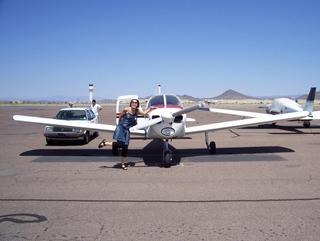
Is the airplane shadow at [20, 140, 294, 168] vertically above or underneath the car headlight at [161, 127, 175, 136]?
underneath

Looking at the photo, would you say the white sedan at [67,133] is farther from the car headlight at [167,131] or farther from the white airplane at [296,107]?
the white airplane at [296,107]

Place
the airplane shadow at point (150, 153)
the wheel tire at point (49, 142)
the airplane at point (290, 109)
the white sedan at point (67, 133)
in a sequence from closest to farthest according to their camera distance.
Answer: the airplane shadow at point (150, 153), the white sedan at point (67, 133), the wheel tire at point (49, 142), the airplane at point (290, 109)

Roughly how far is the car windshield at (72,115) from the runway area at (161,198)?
16.9ft

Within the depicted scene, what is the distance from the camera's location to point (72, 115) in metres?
17.4

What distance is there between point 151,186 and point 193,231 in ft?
9.22

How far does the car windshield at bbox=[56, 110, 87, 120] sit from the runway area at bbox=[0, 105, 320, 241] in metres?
5.16

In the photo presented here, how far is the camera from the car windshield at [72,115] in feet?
56.0

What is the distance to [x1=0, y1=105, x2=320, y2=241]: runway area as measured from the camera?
5.16 m

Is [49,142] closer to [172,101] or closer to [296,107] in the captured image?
[172,101]

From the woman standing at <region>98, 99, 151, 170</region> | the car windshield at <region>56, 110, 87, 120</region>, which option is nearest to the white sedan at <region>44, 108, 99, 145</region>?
the car windshield at <region>56, 110, 87, 120</region>

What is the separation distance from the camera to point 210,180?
8430mm

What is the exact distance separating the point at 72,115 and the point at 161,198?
37.1ft

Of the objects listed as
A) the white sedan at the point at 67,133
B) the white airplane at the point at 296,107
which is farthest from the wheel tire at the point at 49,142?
the white airplane at the point at 296,107

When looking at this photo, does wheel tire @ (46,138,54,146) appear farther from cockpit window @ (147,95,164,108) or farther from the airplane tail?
the airplane tail
